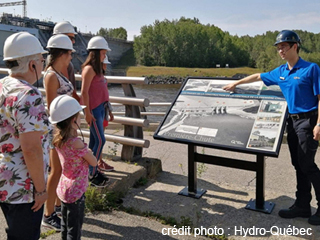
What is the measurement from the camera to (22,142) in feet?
7.42

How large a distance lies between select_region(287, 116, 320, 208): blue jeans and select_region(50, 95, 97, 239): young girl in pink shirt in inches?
88.0

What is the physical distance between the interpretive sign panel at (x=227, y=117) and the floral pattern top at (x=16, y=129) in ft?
7.11

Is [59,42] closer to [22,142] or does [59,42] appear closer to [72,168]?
[72,168]

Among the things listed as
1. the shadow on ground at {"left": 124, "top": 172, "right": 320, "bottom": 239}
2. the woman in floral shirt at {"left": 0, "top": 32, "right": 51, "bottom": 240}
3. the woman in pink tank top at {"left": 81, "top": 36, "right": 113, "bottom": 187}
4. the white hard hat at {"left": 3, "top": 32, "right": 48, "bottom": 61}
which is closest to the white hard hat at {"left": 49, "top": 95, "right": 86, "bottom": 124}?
the woman in floral shirt at {"left": 0, "top": 32, "right": 51, "bottom": 240}

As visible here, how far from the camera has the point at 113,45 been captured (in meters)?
92.2

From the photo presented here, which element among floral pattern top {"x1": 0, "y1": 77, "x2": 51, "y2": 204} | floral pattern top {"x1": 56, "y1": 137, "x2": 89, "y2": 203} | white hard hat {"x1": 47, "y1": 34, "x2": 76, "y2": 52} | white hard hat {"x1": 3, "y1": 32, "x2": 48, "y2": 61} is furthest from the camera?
white hard hat {"x1": 47, "y1": 34, "x2": 76, "y2": 52}

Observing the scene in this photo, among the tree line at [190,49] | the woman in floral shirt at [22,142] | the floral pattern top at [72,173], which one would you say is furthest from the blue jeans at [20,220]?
the tree line at [190,49]

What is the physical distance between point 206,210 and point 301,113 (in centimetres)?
157

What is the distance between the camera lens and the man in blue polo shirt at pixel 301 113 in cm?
370

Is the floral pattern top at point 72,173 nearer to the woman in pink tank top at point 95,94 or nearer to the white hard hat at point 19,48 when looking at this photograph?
the white hard hat at point 19,48

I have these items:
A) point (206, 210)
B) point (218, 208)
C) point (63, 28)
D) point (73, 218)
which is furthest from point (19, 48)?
point (218, 208)

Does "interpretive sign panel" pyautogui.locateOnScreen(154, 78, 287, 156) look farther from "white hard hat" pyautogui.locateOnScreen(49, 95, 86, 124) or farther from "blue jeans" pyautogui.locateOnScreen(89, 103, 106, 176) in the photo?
"white hard hat" pyautogui.locateOnScreen(49, 95, 86, 124)

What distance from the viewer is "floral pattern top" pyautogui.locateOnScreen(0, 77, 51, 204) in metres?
2.26

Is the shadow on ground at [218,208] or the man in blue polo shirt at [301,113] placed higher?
the man in blue polo shirt at [301,113]
